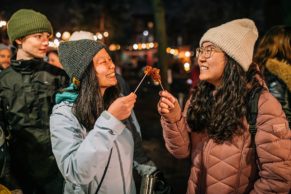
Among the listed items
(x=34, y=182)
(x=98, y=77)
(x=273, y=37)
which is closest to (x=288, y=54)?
(x=273, y=37)

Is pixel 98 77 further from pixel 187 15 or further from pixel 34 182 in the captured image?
pixel 187 15

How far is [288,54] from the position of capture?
455 centimetres

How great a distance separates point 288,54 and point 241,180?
2076 mm

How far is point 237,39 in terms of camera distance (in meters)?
3.20

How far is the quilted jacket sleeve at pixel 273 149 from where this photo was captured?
2854 mm

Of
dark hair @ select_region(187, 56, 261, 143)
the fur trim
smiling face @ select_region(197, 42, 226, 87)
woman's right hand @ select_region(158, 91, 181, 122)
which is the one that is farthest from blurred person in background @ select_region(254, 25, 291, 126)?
woman's right hand @ select_region(158, 91, 181, 122)

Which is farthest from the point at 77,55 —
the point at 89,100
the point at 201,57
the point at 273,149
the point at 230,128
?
the point at 273,149

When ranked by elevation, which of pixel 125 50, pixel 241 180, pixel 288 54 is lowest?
pixel 125 50

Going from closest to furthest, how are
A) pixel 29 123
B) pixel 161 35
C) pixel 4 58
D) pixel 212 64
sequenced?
pixel 212 64
pixel 29 123
pixel 4 58
pixel 161 35

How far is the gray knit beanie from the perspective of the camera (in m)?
3.05

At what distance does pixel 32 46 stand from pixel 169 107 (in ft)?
6.60

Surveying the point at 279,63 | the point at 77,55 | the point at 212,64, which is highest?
the point at 77,55

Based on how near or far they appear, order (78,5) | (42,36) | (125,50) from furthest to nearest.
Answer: (125,50), (78,5), (42,36)

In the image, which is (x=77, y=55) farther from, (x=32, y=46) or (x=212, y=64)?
(x=32, y=46)
